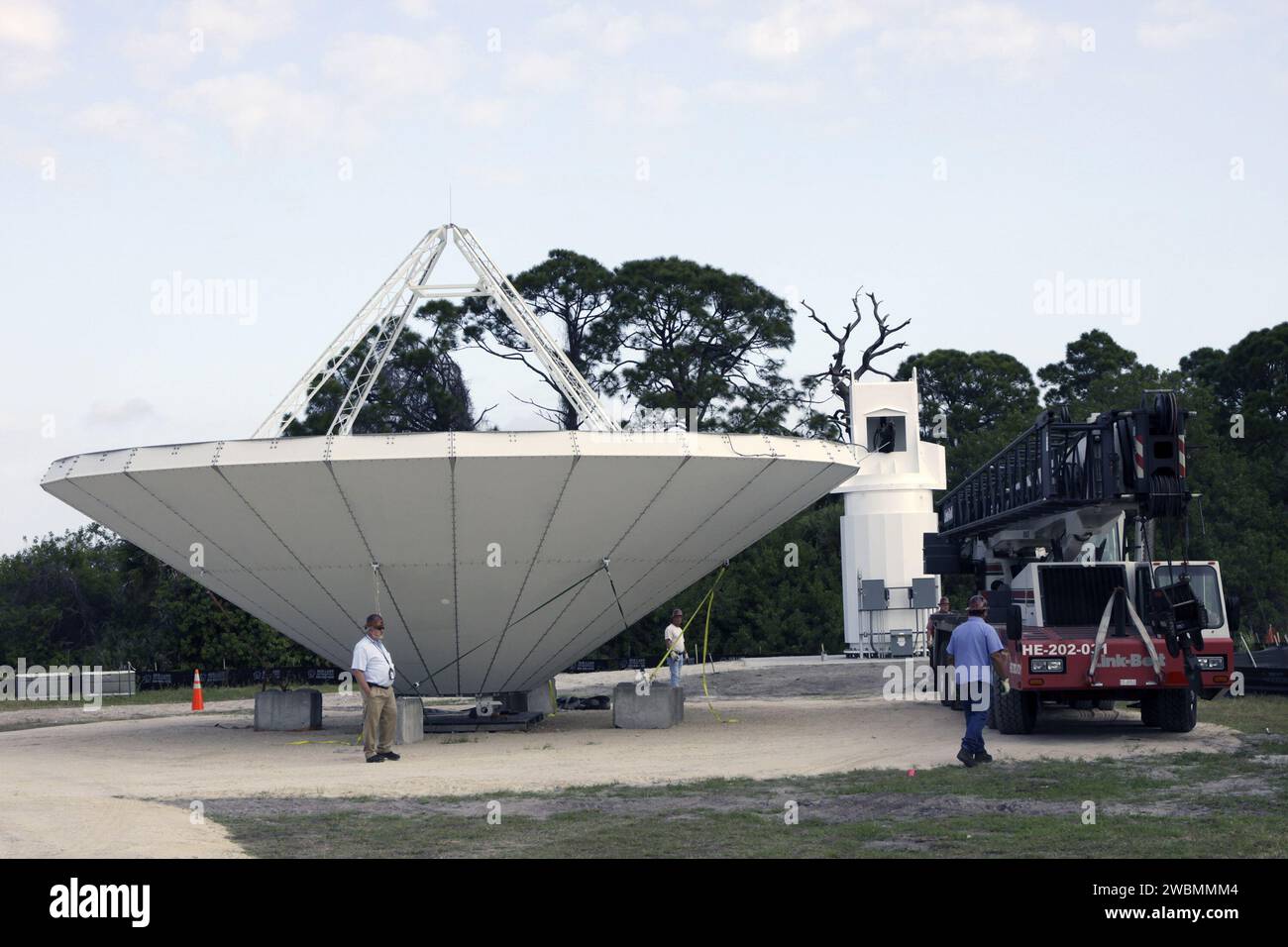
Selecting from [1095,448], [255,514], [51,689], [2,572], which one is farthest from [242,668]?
[1095,448]

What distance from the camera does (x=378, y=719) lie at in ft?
59.4

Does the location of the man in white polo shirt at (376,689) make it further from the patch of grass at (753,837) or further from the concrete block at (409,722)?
the patch of grass at (753,837)

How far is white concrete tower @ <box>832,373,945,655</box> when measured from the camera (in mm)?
46406

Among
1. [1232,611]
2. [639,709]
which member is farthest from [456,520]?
[1232,611]

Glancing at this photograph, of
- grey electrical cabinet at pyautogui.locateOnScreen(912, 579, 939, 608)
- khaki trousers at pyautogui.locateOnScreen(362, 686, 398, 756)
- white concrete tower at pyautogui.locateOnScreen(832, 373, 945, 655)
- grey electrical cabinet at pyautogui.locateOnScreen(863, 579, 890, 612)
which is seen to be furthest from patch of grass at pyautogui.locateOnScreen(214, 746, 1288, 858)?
white concrete tower at pyautogui.locateOnScreen(832, 373, 945, 655)

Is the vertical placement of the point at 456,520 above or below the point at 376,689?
above

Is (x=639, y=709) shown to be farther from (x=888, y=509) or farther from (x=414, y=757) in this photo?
(x=888, y=509)

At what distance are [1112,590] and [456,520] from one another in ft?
30.1

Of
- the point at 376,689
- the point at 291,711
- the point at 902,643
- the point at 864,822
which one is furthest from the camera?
the point at 902,643

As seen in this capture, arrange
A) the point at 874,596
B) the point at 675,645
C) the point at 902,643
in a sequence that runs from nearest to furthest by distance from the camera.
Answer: the point at 675,645
the point at 902,643
the point at 874,596

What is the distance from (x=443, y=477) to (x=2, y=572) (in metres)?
41.2

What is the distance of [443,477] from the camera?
1911 cm

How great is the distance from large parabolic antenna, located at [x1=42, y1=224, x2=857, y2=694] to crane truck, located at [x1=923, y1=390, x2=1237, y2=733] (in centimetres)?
385

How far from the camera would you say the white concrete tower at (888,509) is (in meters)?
46.4
